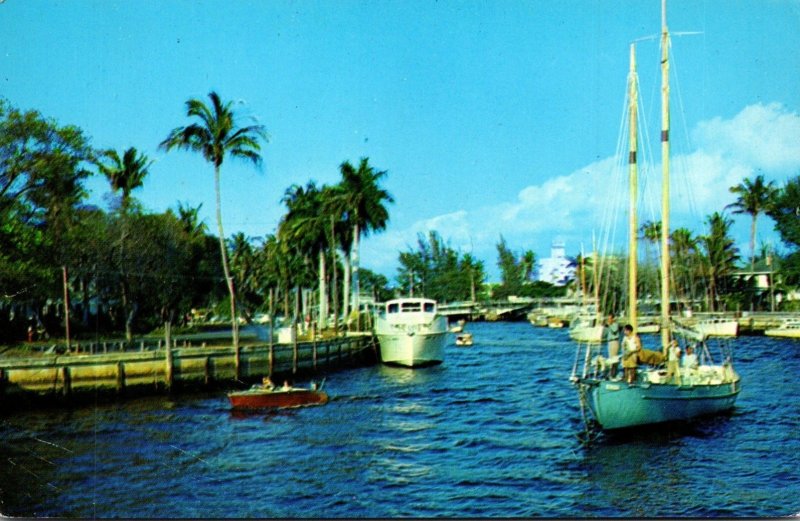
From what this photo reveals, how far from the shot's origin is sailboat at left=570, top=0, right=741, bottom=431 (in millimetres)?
20375

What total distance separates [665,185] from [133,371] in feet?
59.8

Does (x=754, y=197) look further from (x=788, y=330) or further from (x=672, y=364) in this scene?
(x=672, y=364)

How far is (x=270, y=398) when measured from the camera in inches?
976

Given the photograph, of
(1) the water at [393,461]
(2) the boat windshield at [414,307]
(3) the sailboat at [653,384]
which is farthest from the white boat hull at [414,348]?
(3) the sailboat at [653,384]

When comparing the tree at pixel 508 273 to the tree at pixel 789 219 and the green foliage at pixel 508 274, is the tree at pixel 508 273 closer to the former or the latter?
the green foliage at pixel 508 274

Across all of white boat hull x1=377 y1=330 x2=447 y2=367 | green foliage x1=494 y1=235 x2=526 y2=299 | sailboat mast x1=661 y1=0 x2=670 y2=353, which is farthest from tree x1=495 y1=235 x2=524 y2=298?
sailboat mast x1=661 y1=0 x2=670 y2=353

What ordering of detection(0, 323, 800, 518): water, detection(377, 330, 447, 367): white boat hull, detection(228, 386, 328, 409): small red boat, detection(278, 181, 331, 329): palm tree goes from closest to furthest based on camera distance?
detection(0, 323, 800, 518): water, detection(228, 386, 328, 409): small red boat, detection(377, 330, 447, 367): white boat hull, detection(278, 181, 331, 329): palm tree

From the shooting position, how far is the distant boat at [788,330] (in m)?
52.6

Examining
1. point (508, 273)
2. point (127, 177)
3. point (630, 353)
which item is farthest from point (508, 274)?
point (630, 353)

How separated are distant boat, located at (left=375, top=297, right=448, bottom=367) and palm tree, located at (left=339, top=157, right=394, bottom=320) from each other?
4537 millimetres

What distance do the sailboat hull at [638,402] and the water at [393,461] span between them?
0.41m

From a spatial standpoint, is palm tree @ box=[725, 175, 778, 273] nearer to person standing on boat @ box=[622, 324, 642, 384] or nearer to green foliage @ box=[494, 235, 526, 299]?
green foliage @ box=[494, 235, 526, 299]

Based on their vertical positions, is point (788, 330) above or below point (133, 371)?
below

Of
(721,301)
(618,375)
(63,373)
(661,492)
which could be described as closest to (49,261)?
(63,373)
